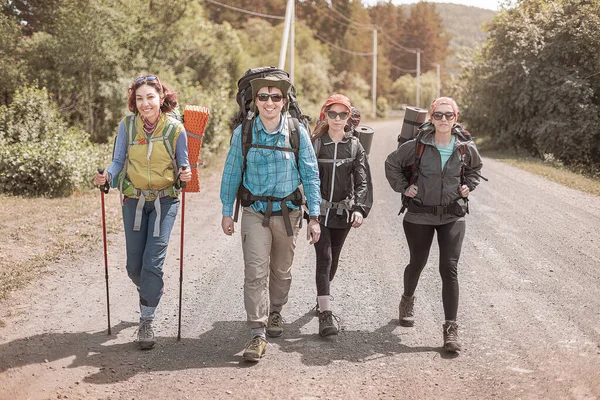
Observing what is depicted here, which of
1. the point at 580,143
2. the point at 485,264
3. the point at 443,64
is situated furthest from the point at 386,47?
the point at 485,264

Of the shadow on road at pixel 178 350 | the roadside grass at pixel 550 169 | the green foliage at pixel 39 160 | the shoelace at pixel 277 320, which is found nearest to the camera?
Result: the shadow on road at pixel 178 350

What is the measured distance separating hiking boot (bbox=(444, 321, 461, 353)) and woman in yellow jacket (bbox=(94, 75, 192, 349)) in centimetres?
223

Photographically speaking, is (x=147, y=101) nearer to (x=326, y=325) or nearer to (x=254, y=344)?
(x=254, y=344)

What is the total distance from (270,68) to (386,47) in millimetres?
81195

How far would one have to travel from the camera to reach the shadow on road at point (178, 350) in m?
4.45

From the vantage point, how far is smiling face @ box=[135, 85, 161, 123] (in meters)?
4.74

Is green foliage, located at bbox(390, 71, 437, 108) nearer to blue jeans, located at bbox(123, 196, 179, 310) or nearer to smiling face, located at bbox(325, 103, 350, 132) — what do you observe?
smiling face, located at bbox(325, 103, 350, 132)

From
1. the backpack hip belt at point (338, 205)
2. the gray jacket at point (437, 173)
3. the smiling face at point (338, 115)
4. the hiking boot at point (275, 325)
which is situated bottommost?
the hiking boot at point (275, 325)

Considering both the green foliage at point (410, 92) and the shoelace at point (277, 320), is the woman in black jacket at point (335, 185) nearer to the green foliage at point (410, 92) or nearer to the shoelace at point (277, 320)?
the shoelace at point (277, 320)

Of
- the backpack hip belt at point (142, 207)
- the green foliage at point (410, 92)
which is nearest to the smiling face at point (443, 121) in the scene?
the backpack hip belt at point (142, 207)

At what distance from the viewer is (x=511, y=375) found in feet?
14.3

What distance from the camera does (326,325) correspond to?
16.7 feet

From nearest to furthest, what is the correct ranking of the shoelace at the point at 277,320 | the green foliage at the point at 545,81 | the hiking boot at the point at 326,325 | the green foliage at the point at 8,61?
the hiking boot at the point at 326,325
the shoelace at the point at 277,320
the green foliage at the point at 8,61
the green foliage at the point at 545,81

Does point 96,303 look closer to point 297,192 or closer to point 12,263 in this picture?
point 12,263
